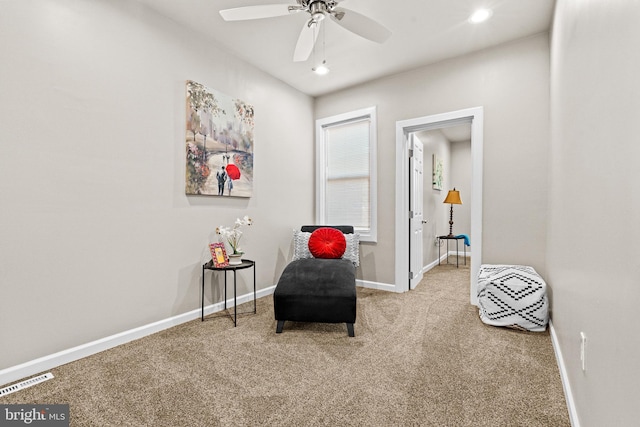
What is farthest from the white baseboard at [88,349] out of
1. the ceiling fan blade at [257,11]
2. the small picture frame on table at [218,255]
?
the ceiling fan blade at [257,11]

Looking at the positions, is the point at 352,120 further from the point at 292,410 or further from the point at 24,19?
the point at 292,410

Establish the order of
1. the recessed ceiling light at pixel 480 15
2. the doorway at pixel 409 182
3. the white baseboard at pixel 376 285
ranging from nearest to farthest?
1. the recessed ceiling light at pixel 480 15
2. the doorway at pixel 409 182
3. the white baseboard at pixel 376 285

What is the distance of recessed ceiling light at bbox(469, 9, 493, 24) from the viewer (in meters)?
2.60

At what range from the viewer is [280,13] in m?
2.09

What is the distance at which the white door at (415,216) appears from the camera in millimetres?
3895

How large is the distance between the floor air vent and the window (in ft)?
10.4

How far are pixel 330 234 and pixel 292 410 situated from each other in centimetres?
207

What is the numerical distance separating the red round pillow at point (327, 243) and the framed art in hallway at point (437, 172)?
9.71ft

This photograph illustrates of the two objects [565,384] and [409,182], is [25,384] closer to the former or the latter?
[565,384]

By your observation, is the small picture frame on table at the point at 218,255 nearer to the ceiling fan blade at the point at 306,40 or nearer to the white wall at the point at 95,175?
the white wall at the point at 95,175

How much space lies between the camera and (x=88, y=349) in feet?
7.16

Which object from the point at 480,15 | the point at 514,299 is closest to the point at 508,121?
the point at 480,15

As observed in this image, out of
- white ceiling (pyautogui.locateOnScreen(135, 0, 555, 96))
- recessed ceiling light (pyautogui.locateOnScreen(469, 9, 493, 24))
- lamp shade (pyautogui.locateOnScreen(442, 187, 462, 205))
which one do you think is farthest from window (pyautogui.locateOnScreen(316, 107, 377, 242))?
lamp shade (pyautogui.locateOnScreen(442, 187, 462, 205))

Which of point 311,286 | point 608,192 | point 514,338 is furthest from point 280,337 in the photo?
point 608,192
